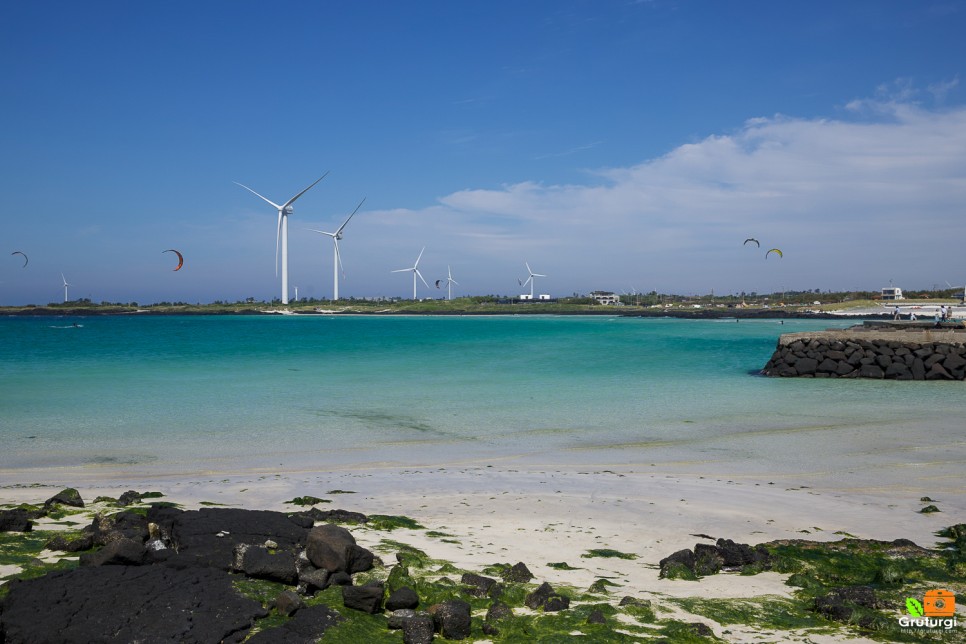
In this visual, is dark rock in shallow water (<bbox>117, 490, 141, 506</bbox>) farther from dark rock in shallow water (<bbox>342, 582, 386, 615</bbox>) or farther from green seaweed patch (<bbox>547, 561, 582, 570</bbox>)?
green seaweed patch (<bbox>547, 561, 582, 570</bbox>)

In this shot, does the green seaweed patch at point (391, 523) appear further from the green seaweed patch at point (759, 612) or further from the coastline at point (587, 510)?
the green seaweed patch at point (759, 612)

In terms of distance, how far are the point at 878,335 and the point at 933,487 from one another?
24.2m

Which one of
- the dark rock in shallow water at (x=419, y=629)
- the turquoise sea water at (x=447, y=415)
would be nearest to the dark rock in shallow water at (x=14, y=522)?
the dark rock in shallow water at (x=419, y=629)

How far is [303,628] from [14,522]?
391 cm

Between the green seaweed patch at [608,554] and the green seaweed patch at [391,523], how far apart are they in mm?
1907

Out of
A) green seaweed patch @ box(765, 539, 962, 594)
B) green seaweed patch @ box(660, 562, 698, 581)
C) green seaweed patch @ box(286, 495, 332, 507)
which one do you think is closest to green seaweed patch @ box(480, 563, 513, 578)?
green seaweed patch @ box(660, 562, 698, 581)

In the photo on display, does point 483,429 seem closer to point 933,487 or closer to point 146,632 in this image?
point 933,487

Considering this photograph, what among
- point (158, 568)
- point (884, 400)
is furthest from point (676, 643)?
point (884, 400)

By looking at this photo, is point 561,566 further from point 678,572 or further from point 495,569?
point 678,572

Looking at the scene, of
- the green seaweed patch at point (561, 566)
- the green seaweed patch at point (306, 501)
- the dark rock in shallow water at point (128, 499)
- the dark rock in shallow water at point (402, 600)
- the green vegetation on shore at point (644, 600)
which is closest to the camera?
the green vegetation on shore at point (644, 600)

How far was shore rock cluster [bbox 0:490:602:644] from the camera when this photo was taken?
4.73 meters

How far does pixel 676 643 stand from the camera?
498cm

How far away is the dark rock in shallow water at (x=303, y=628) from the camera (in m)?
4.76

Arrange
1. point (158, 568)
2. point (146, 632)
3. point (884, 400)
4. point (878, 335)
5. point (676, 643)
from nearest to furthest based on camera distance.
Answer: point (146, 632) < point (676, 643) < point (158, 568) < point (884, 400) < point (878, 335)
